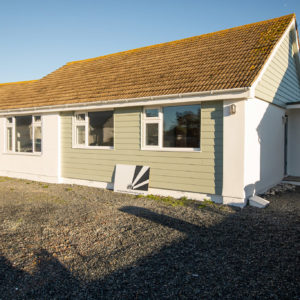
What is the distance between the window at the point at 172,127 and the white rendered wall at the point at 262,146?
141 cm

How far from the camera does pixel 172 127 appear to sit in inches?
332

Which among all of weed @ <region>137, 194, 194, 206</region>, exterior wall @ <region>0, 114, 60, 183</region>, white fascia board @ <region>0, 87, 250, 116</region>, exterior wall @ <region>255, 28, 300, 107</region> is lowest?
weed @ <region>137, 194, 194, 206</region>

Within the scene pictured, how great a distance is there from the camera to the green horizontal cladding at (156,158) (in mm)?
7629

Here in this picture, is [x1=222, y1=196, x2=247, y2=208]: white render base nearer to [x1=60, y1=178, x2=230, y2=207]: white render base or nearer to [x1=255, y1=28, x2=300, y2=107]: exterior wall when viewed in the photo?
[x1=60, y1=178, x2=230, y2=207]: white render base

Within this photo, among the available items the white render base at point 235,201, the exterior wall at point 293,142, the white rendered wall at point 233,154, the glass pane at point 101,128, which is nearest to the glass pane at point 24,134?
the glass pane at point 101,128

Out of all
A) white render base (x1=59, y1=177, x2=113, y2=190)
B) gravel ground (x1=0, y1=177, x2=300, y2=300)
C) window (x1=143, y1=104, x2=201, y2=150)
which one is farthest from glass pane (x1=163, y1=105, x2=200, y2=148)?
white render base (x1=59, y1=177, x2=113, y2=190)

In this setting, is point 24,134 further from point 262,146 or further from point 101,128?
point 262,146

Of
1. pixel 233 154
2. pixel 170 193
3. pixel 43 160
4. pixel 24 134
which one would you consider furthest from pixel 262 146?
pixel 24 134

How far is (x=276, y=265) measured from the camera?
3889 millimetres

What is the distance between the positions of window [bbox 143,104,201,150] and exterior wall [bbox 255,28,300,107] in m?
1.95

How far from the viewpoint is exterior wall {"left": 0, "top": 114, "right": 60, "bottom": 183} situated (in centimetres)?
1098

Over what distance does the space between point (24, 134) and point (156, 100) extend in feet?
22.5

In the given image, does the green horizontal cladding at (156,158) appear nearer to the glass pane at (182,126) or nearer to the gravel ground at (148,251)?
the glass pane at (182,126)

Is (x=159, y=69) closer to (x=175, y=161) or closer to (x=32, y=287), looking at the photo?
(x=175, y=161)
